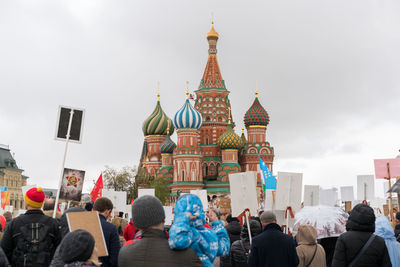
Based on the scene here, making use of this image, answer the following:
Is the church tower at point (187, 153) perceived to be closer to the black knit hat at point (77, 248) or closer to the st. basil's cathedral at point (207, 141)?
the st. basil's cathedral at point (207, 141)

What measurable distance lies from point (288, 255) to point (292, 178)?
3.93m

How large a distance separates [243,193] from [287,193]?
979 mm

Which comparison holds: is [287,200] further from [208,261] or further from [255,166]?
[255,166]

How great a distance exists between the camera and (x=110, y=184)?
5453 centimetres

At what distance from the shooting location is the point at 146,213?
386cm

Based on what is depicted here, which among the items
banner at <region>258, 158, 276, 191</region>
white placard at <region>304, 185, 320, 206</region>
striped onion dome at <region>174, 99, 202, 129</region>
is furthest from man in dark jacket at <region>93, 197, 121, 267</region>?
striped onion dome at <region>174, 99, 202, 129</region>

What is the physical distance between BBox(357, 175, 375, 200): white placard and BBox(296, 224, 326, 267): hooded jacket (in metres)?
9.60

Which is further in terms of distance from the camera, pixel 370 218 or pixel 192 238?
pixel 370 218

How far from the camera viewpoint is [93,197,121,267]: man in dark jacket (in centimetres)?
520

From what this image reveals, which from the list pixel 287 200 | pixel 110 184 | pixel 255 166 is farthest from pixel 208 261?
pixel 255 166

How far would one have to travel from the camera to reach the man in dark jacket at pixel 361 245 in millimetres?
5242

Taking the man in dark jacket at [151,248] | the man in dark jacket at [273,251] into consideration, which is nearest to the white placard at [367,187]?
the man in dark jacket at [273,251]

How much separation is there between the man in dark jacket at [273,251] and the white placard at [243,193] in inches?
119

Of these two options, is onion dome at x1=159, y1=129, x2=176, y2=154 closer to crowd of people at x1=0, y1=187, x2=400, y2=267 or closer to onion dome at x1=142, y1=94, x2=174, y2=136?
onion dome at x1=142, y1=94, x2=174, y2=136
